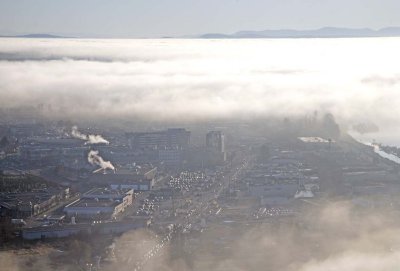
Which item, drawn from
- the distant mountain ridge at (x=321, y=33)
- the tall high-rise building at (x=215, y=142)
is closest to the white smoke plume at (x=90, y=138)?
the tall high-rise building at (x=215, y=142)

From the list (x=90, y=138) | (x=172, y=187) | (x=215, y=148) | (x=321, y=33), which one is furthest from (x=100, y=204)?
(x=321, y=33)

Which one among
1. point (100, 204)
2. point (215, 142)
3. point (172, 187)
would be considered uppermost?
point (215, 142)

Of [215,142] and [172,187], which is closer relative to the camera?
[172,187]

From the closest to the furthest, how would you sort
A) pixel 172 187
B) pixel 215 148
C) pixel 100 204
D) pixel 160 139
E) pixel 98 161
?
pixel 100 204 < pixel 172 187 < pixel 98 161 < pixel 215 148 < pixel 160 139

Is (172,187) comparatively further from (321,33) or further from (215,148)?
(321,33)

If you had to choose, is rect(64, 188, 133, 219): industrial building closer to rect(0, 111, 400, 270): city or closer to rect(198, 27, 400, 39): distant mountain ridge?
rect(0, 111, 400, 270): city

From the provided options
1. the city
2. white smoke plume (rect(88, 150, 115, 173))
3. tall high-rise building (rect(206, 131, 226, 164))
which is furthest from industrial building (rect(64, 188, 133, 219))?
tall high-rise building (rect(206, 131, 226, 164))

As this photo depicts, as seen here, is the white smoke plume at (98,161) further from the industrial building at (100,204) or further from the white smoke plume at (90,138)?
the industrial building at (100,204)

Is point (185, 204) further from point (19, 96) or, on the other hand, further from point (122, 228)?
point (19, 96)

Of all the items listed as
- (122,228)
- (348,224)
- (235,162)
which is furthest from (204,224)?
(235,162)
